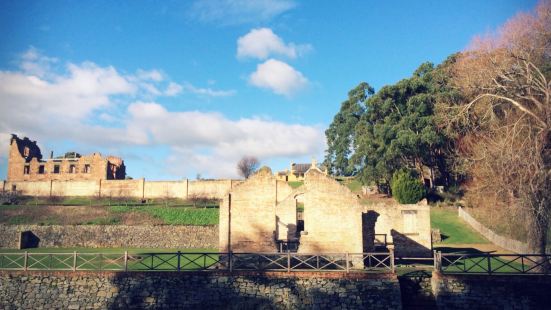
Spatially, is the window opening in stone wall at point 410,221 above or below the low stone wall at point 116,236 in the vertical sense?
above

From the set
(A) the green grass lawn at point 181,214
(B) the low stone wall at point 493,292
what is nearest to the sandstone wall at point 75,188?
(A) the green grass lawn at point 181,214

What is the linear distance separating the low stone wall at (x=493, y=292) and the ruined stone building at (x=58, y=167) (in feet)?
164

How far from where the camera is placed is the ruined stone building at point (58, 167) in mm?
57906

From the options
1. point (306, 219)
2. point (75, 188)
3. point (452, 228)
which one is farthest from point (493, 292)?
point (75, 188)

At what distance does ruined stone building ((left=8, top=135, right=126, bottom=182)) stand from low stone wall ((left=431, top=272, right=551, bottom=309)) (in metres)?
49.9

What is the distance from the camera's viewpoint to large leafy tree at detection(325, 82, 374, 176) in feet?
162

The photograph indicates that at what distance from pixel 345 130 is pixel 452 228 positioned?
19.1m

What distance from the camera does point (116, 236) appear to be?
35.4 m

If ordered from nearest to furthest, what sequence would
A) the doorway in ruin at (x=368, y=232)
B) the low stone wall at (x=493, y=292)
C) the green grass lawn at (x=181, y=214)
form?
the low stone wall at (x=493, y=292) < the doorway in ruin at (x=368, y=232) < the green grass lawn at (x=181, y=214)

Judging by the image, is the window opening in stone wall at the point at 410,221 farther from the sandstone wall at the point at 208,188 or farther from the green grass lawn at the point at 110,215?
the sandstone wall at the point at 208,188

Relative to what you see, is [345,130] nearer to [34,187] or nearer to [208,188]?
[208,188]

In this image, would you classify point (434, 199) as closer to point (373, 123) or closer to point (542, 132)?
point (373, 123)

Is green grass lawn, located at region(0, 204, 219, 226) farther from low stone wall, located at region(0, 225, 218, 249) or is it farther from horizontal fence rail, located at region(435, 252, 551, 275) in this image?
horizontal fence rail, located at region(435, 252, 551, 275)

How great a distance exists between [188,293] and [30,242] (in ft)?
79.3
